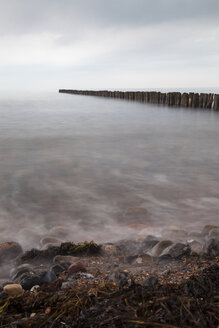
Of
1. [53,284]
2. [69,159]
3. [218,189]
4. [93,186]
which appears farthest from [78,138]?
[53,284]

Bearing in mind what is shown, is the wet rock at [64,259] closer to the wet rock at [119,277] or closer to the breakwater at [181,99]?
the wet rock at [119,277]

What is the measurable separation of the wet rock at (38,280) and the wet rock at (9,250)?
0.75 m

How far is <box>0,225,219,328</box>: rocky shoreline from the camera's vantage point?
1.41 m

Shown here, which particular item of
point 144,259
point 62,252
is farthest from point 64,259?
point 144,259

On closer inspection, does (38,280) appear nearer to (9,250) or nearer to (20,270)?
(20,270)

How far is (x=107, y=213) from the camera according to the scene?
3.73 m

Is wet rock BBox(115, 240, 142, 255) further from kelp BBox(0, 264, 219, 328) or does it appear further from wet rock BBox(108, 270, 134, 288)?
kelp BBox(0, 264, 219, 328)

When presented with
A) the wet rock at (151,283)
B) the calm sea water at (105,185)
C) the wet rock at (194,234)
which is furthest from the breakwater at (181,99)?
the wet rock at (151,283)

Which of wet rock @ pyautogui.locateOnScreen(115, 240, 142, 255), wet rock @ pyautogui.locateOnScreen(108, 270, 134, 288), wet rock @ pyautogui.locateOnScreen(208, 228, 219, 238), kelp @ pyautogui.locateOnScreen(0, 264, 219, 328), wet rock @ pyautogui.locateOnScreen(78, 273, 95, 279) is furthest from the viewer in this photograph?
wet rock @ pyautogui.locateOnScreen(208, 228, 219, 238)

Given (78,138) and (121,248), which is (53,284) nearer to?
(121,248)

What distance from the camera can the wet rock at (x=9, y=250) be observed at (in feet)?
8.63

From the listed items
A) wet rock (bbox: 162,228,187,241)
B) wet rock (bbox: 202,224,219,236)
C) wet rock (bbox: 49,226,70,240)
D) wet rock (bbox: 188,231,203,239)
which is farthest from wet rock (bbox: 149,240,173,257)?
wet rock (bbox: 49,226,70,240)

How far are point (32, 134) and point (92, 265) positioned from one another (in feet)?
30.2

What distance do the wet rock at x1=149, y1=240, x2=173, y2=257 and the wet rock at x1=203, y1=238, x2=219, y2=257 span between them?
0.38 meters
